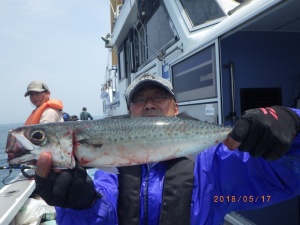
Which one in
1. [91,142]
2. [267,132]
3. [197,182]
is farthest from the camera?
[197,182]

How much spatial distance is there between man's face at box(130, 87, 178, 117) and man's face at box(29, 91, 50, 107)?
12.3 ft

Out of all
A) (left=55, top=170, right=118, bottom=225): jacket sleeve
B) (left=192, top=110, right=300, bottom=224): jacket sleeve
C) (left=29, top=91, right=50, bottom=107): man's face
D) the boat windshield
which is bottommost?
(left=55, top=170, right=118, bottom=225): jacket sleeve

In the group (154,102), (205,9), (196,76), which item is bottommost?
(154,102)

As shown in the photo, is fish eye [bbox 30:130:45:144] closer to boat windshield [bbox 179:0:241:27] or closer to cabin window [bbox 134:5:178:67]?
boat windshield [bbox 179:0:241:27]

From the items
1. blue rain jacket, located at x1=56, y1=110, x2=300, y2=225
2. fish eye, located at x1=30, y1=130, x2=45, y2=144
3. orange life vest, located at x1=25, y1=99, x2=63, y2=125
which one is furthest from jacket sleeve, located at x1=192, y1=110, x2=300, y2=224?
orange life vest, located at x1=25, y1=99, x2=63, y2=125

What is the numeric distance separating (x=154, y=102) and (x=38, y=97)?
153 inches

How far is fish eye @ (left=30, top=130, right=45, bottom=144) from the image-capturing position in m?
1.97

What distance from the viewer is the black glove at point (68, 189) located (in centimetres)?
189

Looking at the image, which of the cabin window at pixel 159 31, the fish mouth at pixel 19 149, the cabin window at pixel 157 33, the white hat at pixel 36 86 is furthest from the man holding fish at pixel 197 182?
the white hat at pixel 36 86

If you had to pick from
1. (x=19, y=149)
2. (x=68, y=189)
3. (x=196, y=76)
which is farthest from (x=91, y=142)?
(x=196, y=76)

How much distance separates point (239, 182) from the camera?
6.73ft

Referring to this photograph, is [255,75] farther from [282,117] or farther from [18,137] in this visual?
[18,137]

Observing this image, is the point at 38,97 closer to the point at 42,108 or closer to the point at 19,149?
the point at 42,108
